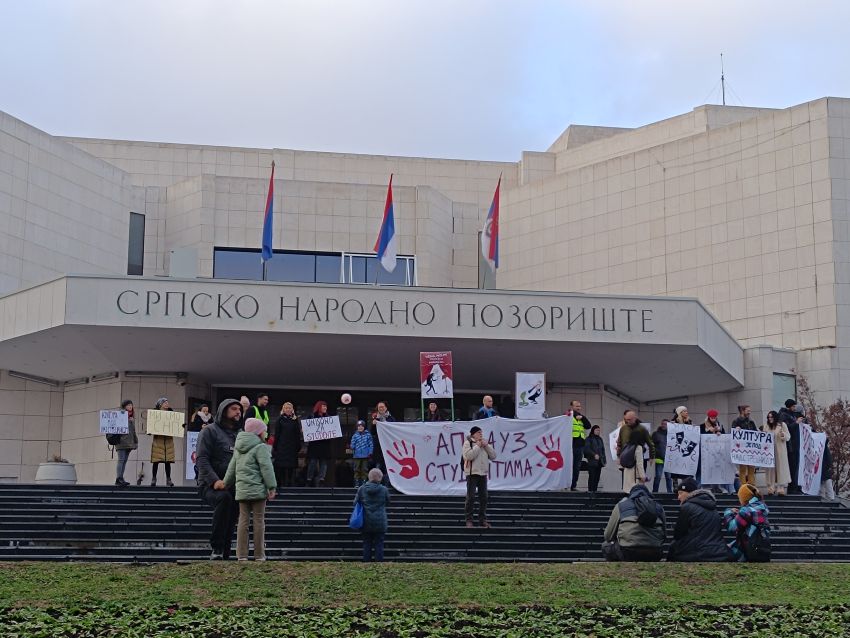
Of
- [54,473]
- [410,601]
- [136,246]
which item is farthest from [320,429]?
[136,246]

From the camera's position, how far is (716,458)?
23547mm

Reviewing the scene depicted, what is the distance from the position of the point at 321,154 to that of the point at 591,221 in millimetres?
9529

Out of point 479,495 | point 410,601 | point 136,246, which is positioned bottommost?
point 410,601

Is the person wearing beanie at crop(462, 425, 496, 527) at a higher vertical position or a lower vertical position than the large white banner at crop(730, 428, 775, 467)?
lower

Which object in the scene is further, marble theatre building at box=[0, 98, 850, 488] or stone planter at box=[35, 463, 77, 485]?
→ marble theatre building at box=[0, 98, 850, 488]

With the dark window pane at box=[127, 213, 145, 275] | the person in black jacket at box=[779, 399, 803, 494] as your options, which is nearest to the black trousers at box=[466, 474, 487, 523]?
the person in black jacket at box=[779, 399, 803, 494]

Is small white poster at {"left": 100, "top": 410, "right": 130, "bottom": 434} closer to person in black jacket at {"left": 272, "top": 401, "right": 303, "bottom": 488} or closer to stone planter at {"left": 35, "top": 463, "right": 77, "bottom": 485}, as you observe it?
person in black jacket at {"left": 272, "top": 401, "right": 303, "bottom": 488}

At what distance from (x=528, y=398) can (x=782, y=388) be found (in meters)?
11.0

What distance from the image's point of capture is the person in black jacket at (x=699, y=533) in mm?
14680

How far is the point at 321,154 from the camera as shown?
4069cm

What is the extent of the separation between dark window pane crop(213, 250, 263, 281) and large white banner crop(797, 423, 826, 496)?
1745 centimetres

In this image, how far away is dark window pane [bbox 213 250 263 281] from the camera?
35.3 metres

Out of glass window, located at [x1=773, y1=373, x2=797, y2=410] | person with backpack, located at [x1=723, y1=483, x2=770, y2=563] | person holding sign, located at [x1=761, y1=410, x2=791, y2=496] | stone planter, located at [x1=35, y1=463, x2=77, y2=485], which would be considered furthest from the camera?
glass window, located at [x1=773, y1=373, x2=797, y2=410]

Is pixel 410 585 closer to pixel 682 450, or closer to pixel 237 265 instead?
pixel 682 450
